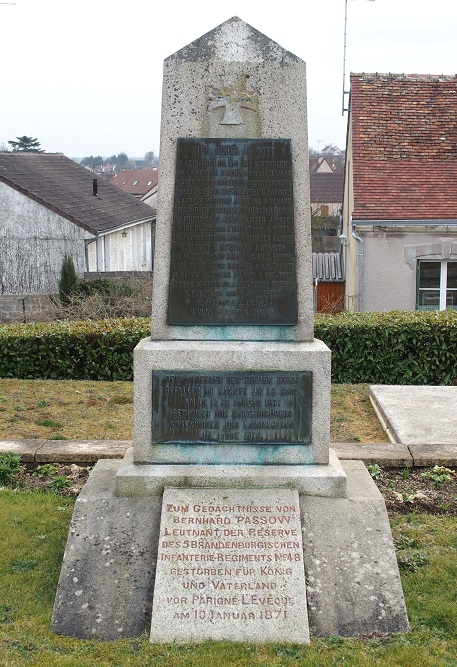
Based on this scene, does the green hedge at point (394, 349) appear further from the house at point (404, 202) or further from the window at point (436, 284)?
the window at point (436, 284)

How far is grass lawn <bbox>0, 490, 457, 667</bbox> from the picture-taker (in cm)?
386

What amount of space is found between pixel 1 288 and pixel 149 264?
26.2 ft

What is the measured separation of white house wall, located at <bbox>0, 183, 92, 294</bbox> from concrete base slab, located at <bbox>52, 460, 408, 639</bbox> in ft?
75.5

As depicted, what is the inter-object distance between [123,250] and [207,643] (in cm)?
2716

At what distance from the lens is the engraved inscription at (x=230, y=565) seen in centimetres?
417

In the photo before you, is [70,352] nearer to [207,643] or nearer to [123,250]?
[207,643]

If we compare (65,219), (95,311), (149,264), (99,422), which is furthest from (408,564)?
(149,264)

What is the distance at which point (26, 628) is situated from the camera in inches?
162

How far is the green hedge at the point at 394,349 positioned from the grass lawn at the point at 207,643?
6028mm

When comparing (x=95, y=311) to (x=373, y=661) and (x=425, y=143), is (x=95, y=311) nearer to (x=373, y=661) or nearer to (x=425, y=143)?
(x=425, y=143)

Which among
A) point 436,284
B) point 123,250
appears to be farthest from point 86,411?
point 123,250

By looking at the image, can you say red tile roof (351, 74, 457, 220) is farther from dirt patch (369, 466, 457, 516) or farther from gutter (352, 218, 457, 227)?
dirt patch (369, 466, 457, 516)

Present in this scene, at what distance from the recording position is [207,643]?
4.07m

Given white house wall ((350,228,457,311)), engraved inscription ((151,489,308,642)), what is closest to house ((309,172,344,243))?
white house wall ((350,228,457,311))
